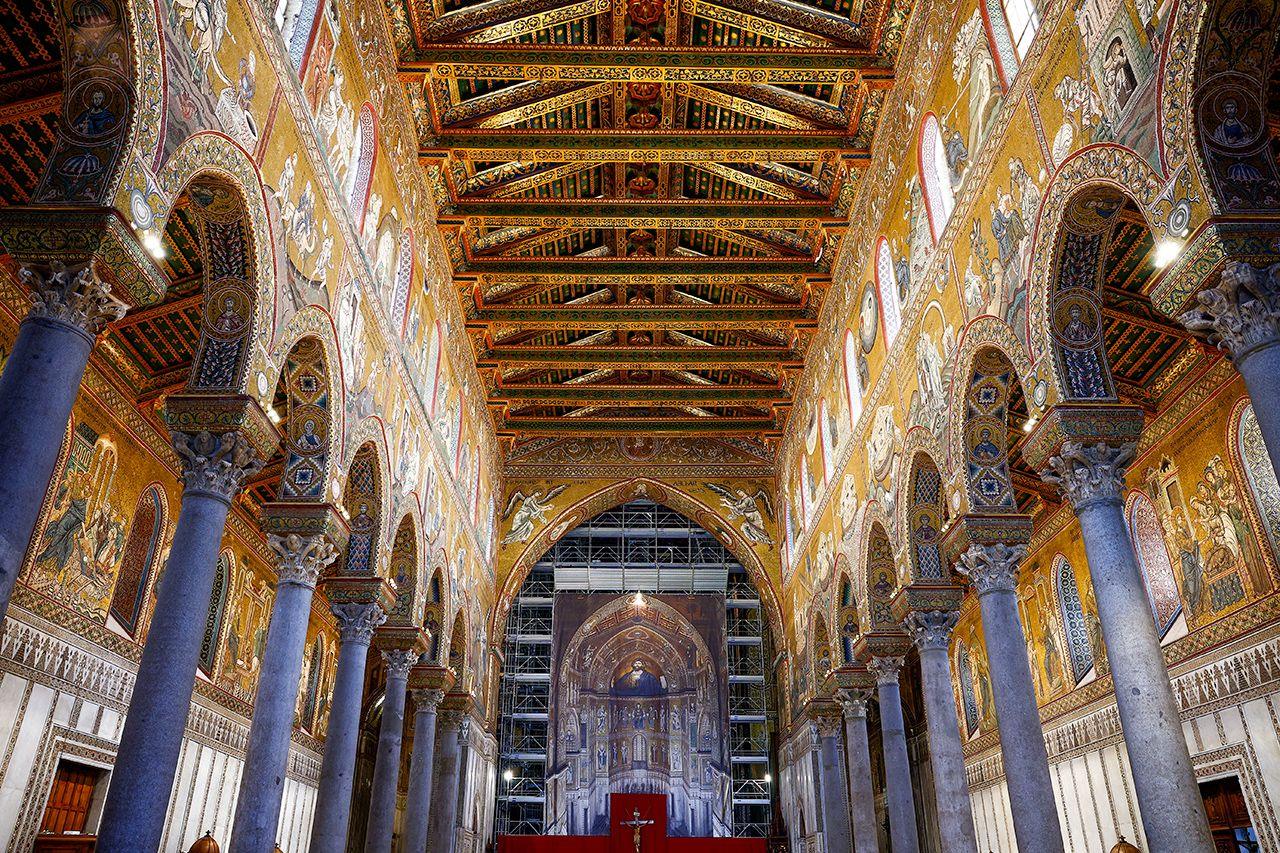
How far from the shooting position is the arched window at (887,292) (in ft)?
52.3

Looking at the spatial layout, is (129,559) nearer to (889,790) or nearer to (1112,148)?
(889,790)

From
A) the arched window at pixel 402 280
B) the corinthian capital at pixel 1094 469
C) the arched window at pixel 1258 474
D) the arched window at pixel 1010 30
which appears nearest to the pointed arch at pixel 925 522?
the arched window at pixel 1258 474

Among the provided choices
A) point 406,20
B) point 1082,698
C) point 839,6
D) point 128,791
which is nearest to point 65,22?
point 128,791

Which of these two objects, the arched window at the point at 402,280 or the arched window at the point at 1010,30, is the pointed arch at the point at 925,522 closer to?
the arched window at the point at 1010,30

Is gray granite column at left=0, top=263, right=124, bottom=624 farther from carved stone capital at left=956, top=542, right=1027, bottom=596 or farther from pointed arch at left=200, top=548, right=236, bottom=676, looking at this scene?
pointed arch at left=200, top=548, right=236, bottom=676

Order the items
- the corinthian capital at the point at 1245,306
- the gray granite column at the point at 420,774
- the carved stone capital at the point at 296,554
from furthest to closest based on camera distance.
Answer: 1. the gray granite column at the point at 420,774
2. the carved stone capital at the point at 296,554
3. the corinthian capital at the point at 1245,306

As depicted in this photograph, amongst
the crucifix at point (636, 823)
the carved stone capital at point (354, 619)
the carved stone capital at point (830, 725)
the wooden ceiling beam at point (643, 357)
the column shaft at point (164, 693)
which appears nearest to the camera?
the column shaft at point (164, 693)

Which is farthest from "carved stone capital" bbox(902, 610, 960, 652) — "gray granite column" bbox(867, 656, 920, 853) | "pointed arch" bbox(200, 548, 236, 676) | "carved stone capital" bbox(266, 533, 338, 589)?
"pointed arch" bbox(200, 548, 236, 676)

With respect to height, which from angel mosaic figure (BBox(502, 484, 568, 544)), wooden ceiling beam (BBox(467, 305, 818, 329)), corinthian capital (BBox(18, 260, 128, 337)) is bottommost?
corinthian capital (BBox(18, 260, 128, 337))

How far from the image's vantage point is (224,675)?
18844mm

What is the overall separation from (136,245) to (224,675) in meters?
14.1

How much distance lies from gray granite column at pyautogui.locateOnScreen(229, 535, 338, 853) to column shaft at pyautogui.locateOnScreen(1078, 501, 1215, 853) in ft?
29.3

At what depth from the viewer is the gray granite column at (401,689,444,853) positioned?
763 inches

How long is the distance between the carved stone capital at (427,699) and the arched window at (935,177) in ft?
46.6
